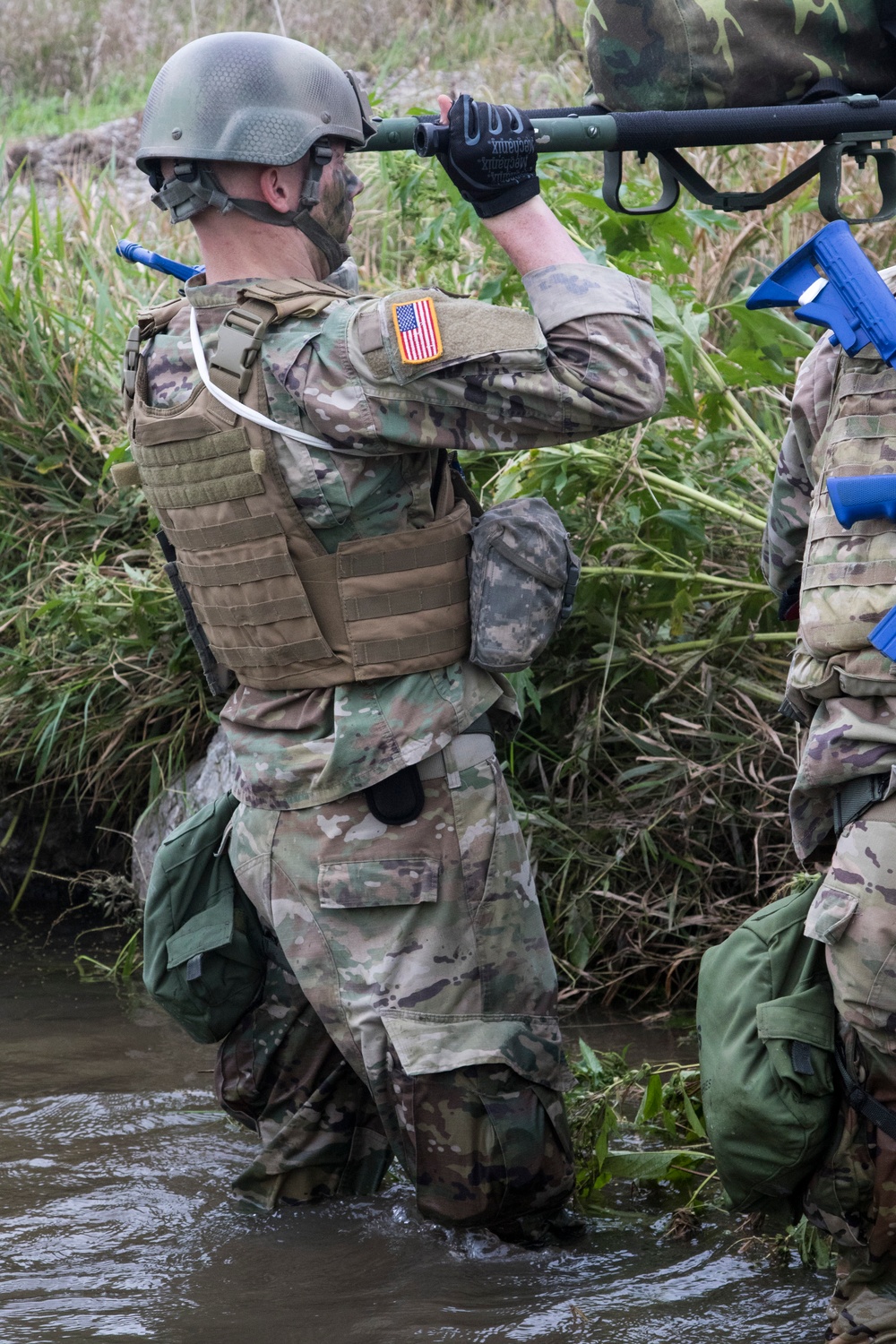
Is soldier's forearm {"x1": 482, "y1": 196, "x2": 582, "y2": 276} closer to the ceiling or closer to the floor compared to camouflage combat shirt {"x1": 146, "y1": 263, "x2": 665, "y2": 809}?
closer to the ceiling

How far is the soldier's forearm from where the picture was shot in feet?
8.20

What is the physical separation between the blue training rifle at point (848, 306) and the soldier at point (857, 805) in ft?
0.17

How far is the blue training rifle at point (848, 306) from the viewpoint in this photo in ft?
6.93

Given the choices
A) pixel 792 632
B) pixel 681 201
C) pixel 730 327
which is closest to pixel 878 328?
pixel 792 632

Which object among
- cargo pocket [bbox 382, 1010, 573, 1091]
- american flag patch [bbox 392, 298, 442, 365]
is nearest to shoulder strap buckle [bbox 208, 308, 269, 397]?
american flag patch [bbox 392, 298, 442, 365]

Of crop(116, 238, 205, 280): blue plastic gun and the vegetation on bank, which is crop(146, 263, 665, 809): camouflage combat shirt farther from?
the vegetation on bank

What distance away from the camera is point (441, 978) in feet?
8.39

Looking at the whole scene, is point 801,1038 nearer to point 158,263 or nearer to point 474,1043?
point 474,1043

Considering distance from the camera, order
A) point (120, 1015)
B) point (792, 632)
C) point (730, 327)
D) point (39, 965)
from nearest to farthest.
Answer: point (792, 632) → point (120, 1015) → point (39, 965) → point (730, 327)

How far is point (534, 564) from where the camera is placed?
2.59m

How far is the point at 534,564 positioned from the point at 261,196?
796 mm

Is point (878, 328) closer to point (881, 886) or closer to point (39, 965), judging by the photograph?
point (881, 886)

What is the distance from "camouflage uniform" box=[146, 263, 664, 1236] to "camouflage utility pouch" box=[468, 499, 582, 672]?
115mm

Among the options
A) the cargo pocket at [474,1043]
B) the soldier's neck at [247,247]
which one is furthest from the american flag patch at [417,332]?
the cargo pocket at [474,1043]
